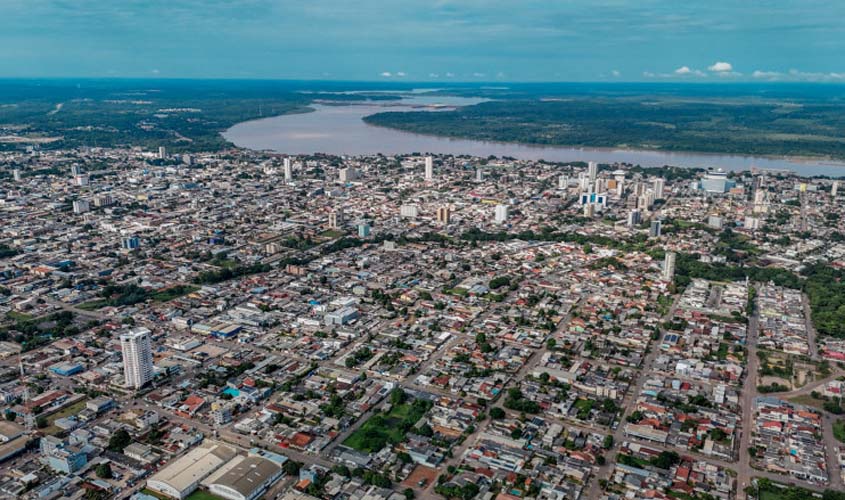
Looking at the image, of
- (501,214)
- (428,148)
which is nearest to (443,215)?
(501,214)

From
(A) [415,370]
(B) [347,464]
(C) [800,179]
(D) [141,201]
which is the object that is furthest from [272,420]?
(C) [800,179]

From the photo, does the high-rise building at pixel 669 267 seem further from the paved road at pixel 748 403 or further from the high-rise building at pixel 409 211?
the high-rise building at pixel 409 211

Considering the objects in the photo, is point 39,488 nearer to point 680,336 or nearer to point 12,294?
point 12,294

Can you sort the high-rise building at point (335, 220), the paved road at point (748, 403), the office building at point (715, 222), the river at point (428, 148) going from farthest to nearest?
the river at point (428, 148) → the office building at point (715, 222) → the high-rise building at point (335, 220) → the paved road at point (748, 403)

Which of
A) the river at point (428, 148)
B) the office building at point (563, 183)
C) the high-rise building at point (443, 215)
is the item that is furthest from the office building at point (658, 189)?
the river at point (428, 148)

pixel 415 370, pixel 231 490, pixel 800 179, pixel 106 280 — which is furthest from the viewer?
pixel 800 179

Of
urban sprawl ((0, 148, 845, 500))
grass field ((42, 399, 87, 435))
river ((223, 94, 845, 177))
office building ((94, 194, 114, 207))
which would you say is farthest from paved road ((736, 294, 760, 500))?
river ((223, 94, 845, 177))
